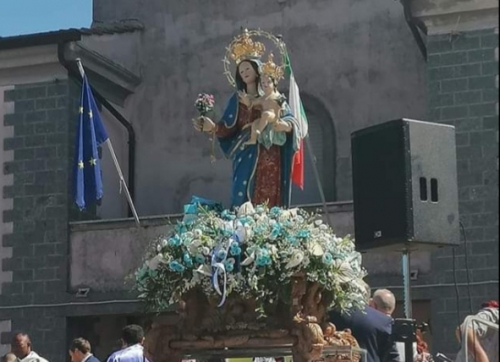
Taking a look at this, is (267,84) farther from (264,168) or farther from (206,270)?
(206,270)

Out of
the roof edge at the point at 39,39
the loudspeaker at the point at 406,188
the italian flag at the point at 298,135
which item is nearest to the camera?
the loudspeaker at the point at 406,188

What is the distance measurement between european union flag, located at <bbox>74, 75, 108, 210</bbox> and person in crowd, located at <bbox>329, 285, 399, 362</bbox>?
830 cm

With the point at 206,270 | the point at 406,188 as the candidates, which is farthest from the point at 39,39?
the point at 206,270

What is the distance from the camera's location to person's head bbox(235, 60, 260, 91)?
9.85 meters

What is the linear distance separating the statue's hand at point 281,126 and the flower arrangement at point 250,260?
134 cm

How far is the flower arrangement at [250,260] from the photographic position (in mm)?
7988

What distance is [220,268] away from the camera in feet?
26.3

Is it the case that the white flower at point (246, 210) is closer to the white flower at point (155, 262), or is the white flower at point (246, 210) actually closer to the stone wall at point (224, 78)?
the white flower at point (155, 262)

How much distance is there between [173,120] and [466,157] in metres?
5.73

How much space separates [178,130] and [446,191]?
11.3 m

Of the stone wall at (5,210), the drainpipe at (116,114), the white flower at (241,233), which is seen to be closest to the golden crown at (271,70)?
the white flower at (241,233)

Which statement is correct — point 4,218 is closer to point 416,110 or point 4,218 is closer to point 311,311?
point 416,110

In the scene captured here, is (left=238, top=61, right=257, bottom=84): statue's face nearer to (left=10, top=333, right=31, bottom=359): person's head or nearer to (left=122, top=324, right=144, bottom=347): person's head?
(left=122, top=324, right=144, bottom=347): person's head

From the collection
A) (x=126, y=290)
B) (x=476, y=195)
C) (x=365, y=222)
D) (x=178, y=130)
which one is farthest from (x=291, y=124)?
(x=178, y=130)
